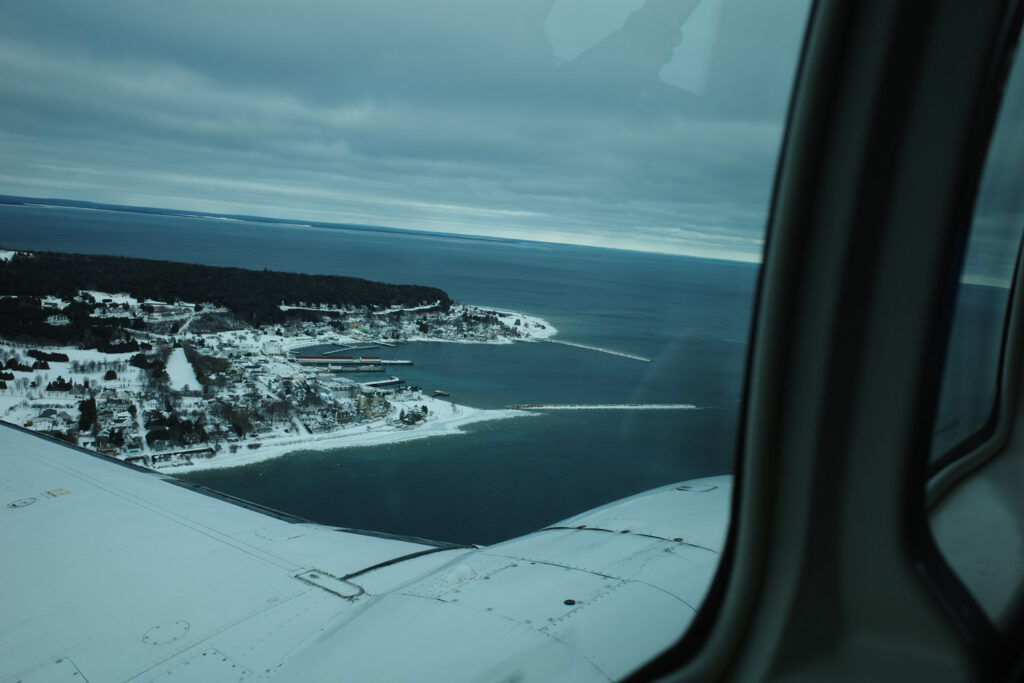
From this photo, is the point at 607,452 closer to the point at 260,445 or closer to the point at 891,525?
the point at 891,525

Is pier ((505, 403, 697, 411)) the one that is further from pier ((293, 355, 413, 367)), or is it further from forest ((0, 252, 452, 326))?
forest ((0, 252, 452, 326))

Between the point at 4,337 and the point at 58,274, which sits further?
the point at 58,274

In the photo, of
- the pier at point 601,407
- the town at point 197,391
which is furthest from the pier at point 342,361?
the pier at point 601,407

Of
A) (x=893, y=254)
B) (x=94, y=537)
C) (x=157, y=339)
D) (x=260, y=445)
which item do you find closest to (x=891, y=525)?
(x=893, y=254)

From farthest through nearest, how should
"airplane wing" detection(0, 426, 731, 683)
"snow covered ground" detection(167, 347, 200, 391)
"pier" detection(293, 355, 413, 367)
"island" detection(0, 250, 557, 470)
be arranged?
"pier" detection(293, 355, 413, 367) < "snow covered ground" detection(167, 347, 200, 391) < "island" detection(0, 250, 557, 470) < "airplane wing" detection(0, 426, 731, 683)

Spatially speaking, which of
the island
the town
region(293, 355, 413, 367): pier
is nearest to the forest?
the island

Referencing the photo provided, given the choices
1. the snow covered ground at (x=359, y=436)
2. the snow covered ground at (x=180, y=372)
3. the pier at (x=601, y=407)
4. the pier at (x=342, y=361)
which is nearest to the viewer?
the pier at (x=601, y=407)

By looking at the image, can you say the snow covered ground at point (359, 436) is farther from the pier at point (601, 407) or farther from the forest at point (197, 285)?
A: the forest at point (197, 285)
